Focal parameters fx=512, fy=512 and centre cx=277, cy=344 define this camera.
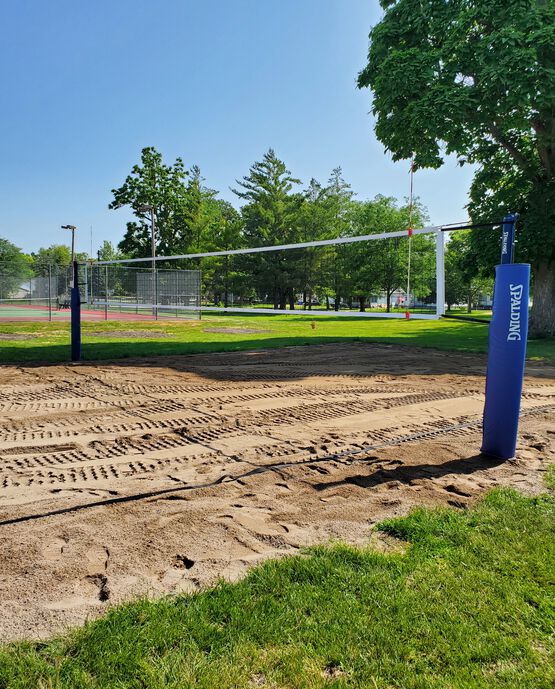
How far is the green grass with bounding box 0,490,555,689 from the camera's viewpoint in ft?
6.08

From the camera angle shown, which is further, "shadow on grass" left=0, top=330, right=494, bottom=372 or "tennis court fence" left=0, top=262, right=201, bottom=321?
"tennis court fence" left=0, top=262, right=201, bottom=321

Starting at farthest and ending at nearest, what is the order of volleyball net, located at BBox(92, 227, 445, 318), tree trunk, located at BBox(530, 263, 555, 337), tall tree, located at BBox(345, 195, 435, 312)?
tall tree, located at BBox(345, 195, 435, 312)
volleyball net, located at BBox(92, 227, 445, 318)
tree trunk, located at BBox(530, 263, 555, 337)

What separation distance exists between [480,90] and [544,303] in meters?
7.29

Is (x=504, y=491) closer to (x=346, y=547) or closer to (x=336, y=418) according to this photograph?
(x=346, y=547)

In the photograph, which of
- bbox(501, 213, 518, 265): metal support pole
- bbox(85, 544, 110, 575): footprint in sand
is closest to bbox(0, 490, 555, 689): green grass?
bbox(85, 544, 110, 575): footprint in sand

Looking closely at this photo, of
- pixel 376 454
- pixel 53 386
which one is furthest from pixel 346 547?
pixel 53 386

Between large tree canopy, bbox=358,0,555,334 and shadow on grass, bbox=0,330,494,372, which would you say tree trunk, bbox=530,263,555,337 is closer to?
large tree canopy, bbox=358,0,555,334

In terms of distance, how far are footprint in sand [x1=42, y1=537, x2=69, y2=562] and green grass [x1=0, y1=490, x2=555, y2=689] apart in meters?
0.69

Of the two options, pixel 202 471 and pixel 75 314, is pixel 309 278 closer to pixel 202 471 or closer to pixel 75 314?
pixel 75 314

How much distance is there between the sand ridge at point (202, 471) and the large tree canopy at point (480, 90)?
980 centimetres

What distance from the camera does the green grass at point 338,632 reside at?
185 centimetres

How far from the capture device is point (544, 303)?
17.5 meters

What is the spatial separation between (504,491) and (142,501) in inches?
100

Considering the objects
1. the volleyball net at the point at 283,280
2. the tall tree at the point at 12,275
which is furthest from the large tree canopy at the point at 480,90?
the tall tree at the point at 12,275
